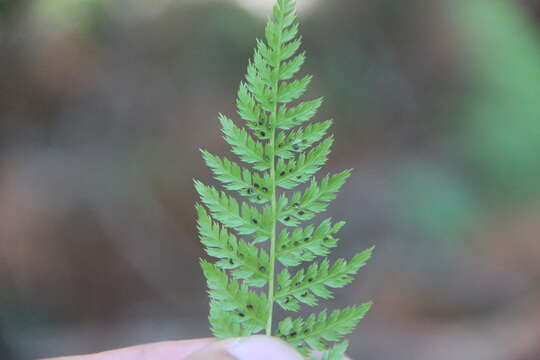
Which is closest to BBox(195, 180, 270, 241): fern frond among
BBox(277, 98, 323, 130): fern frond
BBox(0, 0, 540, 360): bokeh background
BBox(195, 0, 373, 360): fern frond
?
BBox(195, 0, 373, 360): fern frond

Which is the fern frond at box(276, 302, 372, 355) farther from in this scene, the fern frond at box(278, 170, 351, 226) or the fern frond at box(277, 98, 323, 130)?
the fern frond at box(277, 98, 323, 130)

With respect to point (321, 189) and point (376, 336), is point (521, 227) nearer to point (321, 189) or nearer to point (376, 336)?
point (376, 336)

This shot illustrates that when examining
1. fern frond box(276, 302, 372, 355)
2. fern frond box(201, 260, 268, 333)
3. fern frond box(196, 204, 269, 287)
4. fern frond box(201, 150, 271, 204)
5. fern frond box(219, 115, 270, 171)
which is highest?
fern frond box(219, 115, 270, 171)

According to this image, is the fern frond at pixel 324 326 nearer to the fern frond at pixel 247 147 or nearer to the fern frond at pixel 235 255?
the fern frond at pixel 235 255

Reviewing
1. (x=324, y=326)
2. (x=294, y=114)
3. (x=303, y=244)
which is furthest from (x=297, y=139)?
(x=324, y=326)

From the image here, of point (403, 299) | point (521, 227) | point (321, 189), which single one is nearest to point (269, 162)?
point (321, 189)

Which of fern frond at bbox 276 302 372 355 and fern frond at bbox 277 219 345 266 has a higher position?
fern frond at bbox 277 219 345 266
